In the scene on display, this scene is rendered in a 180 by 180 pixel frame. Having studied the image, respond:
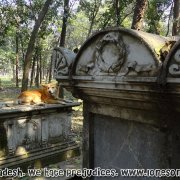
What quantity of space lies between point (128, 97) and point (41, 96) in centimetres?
556

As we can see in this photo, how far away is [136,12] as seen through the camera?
30.4 feet

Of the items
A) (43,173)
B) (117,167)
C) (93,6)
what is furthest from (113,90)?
(93,6)

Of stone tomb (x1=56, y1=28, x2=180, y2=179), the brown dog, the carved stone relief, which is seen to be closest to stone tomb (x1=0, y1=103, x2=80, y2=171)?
the brown dog

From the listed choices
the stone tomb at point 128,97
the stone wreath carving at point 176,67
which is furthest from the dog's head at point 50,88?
the stone wreath carving at point 176,67

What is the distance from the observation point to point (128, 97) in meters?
2.73

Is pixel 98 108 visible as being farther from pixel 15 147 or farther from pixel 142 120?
pixel 15 147

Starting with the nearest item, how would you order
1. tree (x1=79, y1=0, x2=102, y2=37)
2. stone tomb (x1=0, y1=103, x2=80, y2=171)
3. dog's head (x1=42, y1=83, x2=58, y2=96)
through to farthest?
stone tomb (x1=0, y1=103, x2=80, y2=171) → dog's head (x1=42, y1=83, x2=58, y2=96) → tree (x1=79, y1=0, x2=102, y2=37)

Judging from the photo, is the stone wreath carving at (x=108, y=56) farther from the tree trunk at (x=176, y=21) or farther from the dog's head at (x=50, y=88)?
the tree trunk at (x=176, y=21)

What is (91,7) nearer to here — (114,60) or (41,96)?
(41,96)

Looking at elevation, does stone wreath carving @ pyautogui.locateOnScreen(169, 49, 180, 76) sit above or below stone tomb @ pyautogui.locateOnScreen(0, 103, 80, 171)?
above

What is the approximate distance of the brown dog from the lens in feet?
25.1

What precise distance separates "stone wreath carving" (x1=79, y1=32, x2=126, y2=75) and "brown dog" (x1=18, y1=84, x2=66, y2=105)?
4.89 meters

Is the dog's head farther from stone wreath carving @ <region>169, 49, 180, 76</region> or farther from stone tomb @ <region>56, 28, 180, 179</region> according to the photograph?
stone wreath carving @ <region>169, 49, 180, 76</region>

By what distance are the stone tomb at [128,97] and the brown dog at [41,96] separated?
4.33 metres
